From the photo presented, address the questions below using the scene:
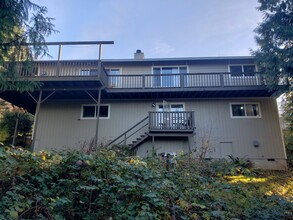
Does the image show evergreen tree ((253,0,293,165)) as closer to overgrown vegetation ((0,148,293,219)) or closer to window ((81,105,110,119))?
overgrown vegetation ((0,148,293,219))

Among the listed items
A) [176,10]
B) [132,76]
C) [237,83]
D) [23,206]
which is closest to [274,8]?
[237,83]

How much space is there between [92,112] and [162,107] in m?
4.65

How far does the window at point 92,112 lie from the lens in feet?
48.5

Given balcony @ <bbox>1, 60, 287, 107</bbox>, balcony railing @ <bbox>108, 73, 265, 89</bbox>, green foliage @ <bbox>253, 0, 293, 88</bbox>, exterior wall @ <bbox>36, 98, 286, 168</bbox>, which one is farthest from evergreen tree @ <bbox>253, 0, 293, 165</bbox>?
exterior wall @ <bbox>36, 98, 286, 168</bbox>

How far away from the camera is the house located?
12.9m

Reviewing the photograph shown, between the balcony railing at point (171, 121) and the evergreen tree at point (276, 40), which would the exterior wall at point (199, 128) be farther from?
the evergreen tree at point (276, 40)

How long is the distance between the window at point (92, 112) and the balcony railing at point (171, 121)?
3384 millimetres

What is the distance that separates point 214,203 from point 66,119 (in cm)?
1283

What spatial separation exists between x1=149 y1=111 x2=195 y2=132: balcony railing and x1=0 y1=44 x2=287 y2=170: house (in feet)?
0.18

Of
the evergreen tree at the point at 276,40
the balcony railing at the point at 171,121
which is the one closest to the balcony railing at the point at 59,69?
the balcony railing at the point at 171,121

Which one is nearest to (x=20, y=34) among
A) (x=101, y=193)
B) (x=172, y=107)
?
(x=101, y=193)

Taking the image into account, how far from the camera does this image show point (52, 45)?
41.0 ft

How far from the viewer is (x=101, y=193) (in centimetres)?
340

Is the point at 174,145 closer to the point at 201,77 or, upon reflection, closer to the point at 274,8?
the point at 201,77
